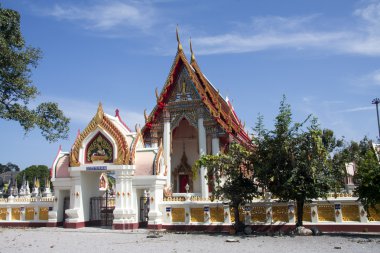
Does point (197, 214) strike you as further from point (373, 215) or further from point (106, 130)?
point (373, 215)

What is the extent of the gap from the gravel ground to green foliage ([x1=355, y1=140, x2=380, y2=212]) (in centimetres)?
116

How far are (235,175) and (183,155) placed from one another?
503 inches

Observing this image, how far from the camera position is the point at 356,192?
13133mm

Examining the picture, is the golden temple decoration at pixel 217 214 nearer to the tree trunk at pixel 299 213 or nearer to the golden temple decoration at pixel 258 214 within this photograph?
the golden temple decoration at pixel 258 214

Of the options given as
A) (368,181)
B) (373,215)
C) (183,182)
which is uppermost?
(183,182)

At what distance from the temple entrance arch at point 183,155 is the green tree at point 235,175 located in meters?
10.9

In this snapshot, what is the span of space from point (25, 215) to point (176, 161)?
11126 millimetres

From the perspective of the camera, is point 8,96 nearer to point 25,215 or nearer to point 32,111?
point 32,111

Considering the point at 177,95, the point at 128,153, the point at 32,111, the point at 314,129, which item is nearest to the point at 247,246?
the point at 314,129

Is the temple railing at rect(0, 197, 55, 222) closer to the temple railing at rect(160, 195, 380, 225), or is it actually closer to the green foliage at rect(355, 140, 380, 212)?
the temple railing at rect(160, 195, 380, 225)

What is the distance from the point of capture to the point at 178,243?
39.9ft

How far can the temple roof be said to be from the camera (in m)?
23.5

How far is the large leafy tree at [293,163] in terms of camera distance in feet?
43.5

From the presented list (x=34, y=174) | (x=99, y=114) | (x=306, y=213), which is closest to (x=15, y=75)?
(x=99, y=114)
